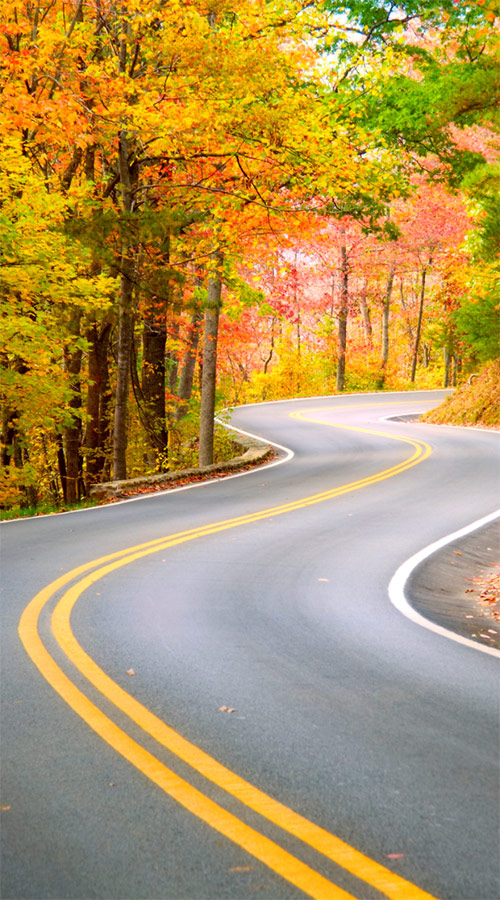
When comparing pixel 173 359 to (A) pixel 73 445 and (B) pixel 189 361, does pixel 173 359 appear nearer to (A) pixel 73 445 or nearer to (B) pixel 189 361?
(B) pixel 189 361

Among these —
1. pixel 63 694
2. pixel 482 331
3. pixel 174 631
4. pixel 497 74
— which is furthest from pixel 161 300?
pixel 63 694

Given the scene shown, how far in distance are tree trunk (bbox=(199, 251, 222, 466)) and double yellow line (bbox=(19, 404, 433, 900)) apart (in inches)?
466

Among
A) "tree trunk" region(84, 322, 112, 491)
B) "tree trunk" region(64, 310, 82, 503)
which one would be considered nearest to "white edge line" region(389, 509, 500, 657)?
"tree trunk" region(84, 322, 112, 491)

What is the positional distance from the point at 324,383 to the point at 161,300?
2749 cm

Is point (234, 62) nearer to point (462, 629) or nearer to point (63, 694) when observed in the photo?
point (462, 629)

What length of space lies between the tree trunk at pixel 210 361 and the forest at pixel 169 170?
5 centimetres

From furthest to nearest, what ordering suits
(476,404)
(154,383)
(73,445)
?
(476,404)
(154,383)
(73,445)

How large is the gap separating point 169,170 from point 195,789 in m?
16.9

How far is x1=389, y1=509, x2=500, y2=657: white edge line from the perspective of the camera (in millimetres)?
6547

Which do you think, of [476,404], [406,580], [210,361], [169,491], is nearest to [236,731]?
[406,580]

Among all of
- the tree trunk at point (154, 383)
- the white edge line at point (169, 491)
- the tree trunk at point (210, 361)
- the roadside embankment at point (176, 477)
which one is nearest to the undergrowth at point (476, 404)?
the white edge line at point (169, 491)

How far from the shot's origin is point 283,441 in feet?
79.1

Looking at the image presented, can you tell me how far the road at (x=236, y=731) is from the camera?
311 cm

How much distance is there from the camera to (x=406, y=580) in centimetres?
880
